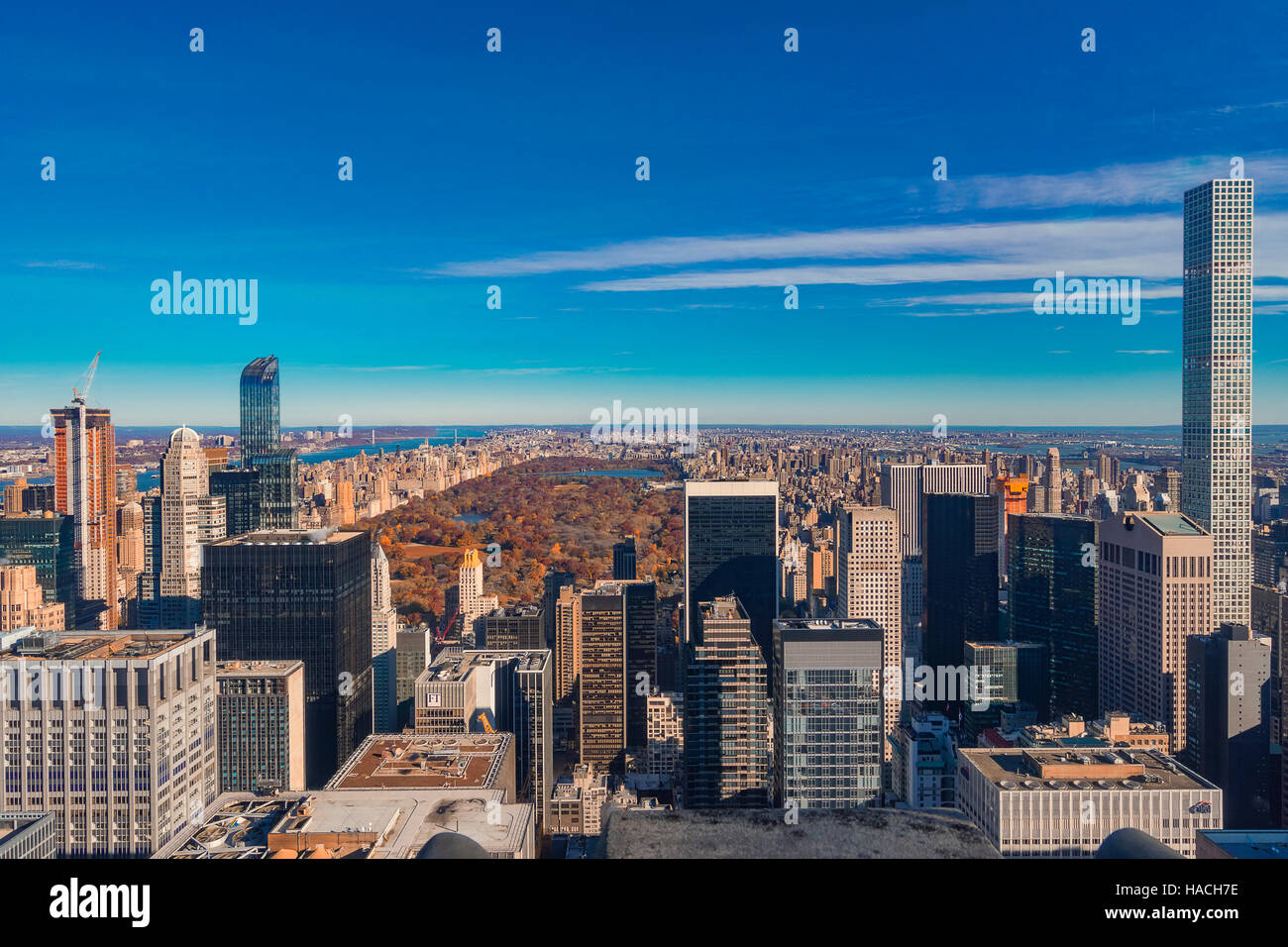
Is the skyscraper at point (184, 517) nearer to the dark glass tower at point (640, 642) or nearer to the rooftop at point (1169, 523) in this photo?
the dark glass tower at point (640, 642)

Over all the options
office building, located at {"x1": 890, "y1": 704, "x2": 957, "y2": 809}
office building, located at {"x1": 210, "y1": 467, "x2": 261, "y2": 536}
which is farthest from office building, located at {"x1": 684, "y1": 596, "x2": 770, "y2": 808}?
office building, located at {"x1": 210, "y1": 467, "x2": 261, "y2": 536}

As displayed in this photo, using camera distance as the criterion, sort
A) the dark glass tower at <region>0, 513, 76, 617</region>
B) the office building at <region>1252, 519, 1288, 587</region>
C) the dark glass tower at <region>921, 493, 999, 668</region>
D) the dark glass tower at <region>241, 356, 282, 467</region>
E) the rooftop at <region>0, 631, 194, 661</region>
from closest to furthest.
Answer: the rooftop at <region>0, 631, 194, 661</region>
the office building at <region>1252, 519, 1288, 587</region>
the dark glass tower at <region>0, 513, 76, 617</region>
the dark glass tower at <region>921, 493, 999, 668</region>
the dark glass tower at <region>241, 356, 282, 467</region>

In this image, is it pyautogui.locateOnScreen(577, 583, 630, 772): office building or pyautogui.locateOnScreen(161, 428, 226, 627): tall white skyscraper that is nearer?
pyautogui.locateOnScreen(577, 583, 630, 772): office building

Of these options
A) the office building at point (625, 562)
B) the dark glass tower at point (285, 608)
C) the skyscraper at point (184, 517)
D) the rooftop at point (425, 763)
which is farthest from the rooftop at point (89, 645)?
the office building at point (625, 562)

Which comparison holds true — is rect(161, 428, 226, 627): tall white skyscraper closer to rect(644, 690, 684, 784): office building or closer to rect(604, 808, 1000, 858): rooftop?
rect(644, 690, 684, 784): office building

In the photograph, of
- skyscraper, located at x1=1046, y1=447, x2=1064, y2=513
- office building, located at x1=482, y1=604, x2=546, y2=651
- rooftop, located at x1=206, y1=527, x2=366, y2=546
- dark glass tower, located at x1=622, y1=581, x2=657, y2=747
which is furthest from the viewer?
skyscraper, located at x1=1046, y1=447, x2=1064, y2=513

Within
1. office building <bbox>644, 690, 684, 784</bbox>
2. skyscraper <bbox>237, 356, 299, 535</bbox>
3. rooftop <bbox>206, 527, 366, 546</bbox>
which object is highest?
skyscraper <bbox>237, 356, 299, 535</bbox>

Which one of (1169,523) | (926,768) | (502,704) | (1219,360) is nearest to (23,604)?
(502,704)

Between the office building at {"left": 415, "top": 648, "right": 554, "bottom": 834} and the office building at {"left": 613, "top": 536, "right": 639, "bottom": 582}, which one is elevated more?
the office building at {"left": 613, "top": 536, "right": 639, "bottom": 582}
